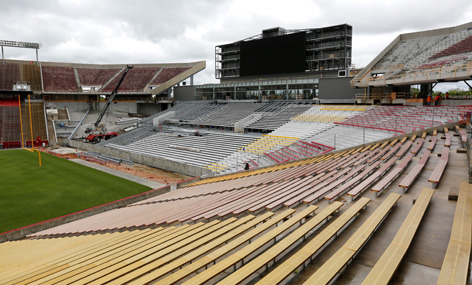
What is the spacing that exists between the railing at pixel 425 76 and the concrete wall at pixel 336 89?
187 centimetres

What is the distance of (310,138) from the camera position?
24.5m

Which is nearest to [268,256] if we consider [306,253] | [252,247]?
[252,247]

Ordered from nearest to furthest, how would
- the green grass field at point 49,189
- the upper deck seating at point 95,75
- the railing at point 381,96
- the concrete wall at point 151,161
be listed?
the green grass field at point 49,189 → the concrete wall at point 151,161 → the railing at point 381,96 → the upper deck seating at point 95,75

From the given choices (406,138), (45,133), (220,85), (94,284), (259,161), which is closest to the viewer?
(94,284)

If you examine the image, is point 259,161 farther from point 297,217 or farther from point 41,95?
point 41,95

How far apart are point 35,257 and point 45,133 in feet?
132

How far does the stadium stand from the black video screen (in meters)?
0.18

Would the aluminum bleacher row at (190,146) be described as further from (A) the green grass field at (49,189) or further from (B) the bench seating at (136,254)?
(B) the bench seating at (136,254)

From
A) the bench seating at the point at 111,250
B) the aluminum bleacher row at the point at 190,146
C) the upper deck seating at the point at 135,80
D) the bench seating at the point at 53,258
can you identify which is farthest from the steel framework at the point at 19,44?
the bench seating at the point at 111,250

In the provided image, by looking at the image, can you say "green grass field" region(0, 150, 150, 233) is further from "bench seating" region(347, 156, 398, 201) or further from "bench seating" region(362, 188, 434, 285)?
"bench seating" region(362, 188, 434, 285)

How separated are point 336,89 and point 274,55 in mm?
11489

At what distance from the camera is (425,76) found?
24.6m

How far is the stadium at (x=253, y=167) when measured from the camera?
16.5 feet

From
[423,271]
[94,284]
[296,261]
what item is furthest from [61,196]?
[423,271]
